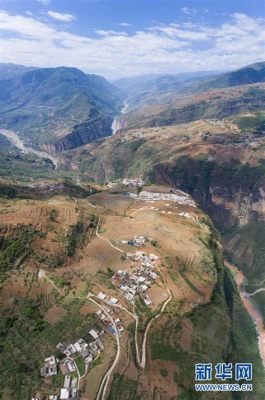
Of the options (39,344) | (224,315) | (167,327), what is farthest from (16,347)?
(224,315)

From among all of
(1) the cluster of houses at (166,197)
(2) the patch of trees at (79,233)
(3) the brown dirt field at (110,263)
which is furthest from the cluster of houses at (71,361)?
(1) the cluster of houses at (166,197)

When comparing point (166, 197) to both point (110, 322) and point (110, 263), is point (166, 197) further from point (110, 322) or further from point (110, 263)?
point (110, 322)

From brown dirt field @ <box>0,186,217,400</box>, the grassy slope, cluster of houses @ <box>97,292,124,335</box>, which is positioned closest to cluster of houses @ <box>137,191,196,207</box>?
brown dirt field @ <box>0,186,217,400</box>

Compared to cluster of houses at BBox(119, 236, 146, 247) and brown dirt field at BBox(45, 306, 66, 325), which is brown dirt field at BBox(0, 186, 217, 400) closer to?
brown dirt field at BBox(45, 306, 66, 325)

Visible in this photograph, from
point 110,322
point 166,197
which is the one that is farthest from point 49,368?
point 166,197

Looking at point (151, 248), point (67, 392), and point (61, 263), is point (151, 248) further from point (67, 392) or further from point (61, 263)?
point (67, 392)

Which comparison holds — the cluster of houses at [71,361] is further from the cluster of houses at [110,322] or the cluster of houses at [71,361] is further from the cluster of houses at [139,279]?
the cluster of houses at [139,279]
